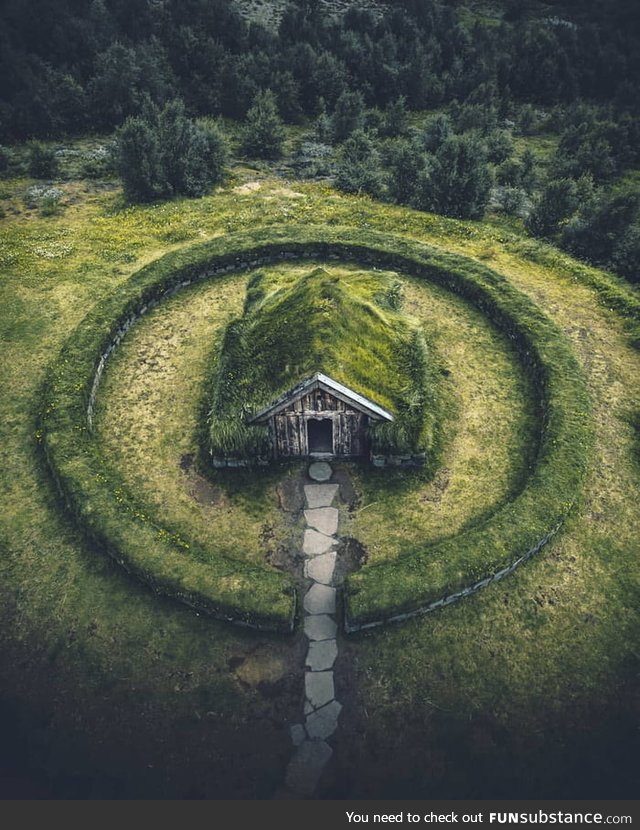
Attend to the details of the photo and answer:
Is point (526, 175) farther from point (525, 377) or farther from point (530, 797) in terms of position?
point (530, 797)

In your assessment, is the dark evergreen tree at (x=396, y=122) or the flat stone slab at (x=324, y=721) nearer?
the flat stone slab at (x=324, y=721)

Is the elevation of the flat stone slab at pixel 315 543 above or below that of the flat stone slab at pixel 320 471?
below

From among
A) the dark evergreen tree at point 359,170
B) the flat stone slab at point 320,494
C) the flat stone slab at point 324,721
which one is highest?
the dark evergreen tree at point 359,170

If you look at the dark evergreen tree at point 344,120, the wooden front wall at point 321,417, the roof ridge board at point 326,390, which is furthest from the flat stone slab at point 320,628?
the dark evergreen tree at point 344,120

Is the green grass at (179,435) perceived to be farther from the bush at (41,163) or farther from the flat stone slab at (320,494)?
the bush at (41,163)

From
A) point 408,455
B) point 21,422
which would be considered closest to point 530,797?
point 408,455

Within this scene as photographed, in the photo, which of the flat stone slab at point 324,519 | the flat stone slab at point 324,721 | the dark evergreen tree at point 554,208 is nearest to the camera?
the flat stone slab at point 324,721

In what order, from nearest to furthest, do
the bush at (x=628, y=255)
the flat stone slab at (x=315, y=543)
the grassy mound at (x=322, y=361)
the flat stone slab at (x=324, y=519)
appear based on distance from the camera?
the flat stone slab at (x=315, y=543), the flat stone slab at (x=324, y=519), the grassy mound at (x=322, y=361), the bush at (x=628, y=255)

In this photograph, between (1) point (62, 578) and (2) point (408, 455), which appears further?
(2) point (408, 455)
